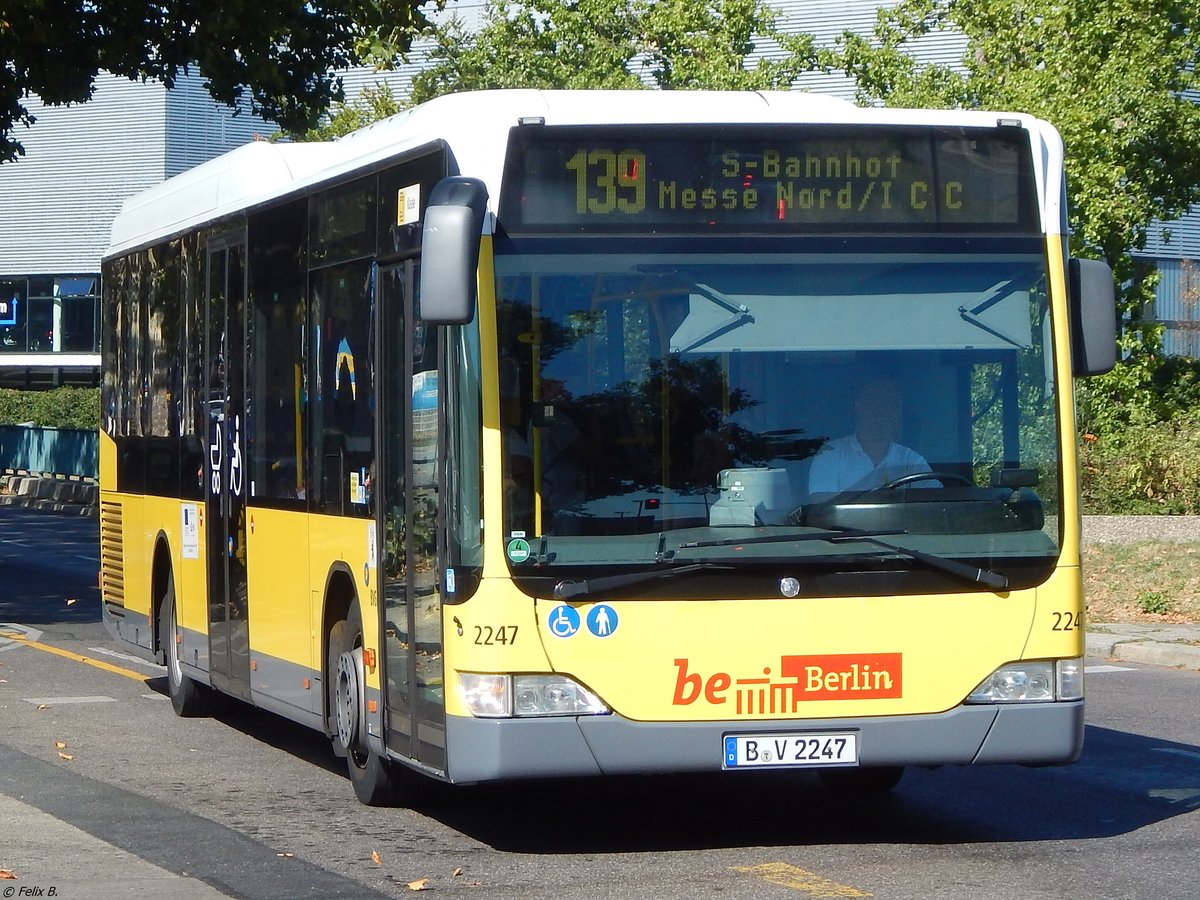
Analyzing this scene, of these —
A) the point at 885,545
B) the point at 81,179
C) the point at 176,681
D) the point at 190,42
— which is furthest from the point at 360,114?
the point at 81,179

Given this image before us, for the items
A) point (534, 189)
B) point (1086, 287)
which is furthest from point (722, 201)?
point (1086, 287)

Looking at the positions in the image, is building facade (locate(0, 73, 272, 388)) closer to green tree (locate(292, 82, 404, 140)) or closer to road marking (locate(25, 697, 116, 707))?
green tree (locate(292, 82, 404, 140))

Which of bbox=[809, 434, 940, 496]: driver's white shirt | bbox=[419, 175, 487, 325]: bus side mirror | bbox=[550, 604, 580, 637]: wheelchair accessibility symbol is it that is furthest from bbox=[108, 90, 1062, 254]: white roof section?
bbox=[550, 604, 580, 637]: wheelchair accessibility symbol

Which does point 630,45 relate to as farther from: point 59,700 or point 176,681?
point 176,681

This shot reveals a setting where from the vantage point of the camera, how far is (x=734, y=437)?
7688 millimetres

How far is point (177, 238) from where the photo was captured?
12555 millimetres

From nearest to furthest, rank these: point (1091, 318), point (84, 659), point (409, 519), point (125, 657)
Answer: point (1091, 318), point (409, 519), point (84, 659), point (125, 657)

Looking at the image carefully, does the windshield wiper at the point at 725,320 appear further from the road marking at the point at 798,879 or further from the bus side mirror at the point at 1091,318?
the road marking at the point at 798,879

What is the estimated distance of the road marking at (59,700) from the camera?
1301 cm

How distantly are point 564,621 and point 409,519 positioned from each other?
37.4 inches

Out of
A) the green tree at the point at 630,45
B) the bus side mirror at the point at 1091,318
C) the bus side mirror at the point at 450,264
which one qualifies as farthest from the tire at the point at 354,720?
the green tree at the point at 630,45

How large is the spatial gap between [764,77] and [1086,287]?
20484mm

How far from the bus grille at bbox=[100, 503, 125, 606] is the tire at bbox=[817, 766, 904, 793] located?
240 inches

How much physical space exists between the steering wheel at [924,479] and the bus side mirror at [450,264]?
1.69 m
